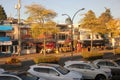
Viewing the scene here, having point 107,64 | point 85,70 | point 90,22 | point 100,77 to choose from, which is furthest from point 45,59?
point 90,22

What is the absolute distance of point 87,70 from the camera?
23.3 m

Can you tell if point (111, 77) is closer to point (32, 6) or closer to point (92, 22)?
point (32, 6)

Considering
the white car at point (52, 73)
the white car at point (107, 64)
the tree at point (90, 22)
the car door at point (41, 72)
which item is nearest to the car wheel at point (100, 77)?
the white car at point (107, 64)

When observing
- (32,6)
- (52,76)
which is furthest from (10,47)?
(52,76)

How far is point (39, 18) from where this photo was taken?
58.6 meters

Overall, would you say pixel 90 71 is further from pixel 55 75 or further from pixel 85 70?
pixel 55 75

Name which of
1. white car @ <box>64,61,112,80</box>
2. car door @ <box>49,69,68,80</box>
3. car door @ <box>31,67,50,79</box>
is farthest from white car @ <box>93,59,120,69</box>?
car door @ <box>31,67,50,79</box>

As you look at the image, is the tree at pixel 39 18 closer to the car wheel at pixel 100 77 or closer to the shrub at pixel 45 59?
the shrub at pixel 45 59

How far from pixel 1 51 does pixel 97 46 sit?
33.3m

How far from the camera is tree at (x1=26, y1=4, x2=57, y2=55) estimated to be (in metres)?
58.2

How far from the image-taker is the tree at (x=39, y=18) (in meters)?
58.2

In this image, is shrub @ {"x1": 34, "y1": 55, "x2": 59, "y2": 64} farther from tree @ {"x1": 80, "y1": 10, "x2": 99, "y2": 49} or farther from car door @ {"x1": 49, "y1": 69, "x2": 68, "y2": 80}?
tree @ {"x1": 80, "y1": 10, "x2": 99, "y2": 49}

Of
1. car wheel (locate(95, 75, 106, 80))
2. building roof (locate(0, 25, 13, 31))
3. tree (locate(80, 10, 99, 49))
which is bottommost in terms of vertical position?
car wheel (locate(95, 75, 106, 80))

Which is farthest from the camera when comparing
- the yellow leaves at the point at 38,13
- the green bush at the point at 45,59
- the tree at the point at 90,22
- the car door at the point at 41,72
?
the tree at the point at 90,22
